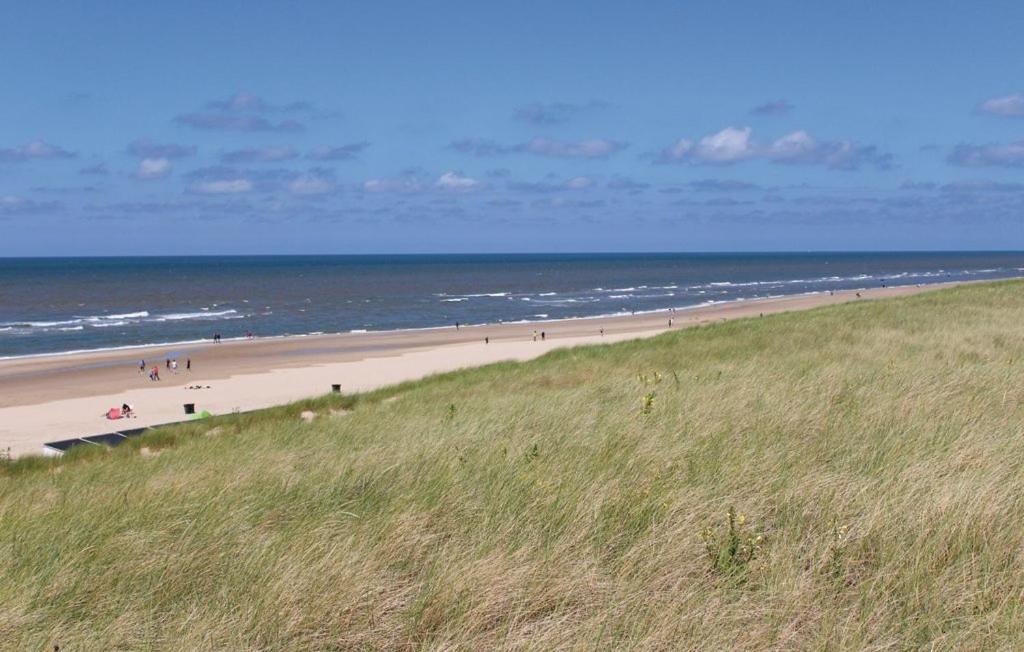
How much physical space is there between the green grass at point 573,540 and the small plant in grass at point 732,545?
2 centimetres

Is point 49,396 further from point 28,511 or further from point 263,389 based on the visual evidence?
point 28,511

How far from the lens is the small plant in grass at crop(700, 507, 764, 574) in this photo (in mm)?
4332

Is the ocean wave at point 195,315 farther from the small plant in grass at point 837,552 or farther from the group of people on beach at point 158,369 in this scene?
the small plant in grass at point 837,552

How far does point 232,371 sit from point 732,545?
3406 cm

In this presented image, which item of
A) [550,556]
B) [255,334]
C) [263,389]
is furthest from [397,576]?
[255,334]

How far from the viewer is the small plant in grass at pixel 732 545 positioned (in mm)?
4332

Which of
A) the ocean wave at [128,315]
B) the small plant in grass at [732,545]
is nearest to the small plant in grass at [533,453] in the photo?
the small plant in grass at [732,545]

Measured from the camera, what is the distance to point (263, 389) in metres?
30.3

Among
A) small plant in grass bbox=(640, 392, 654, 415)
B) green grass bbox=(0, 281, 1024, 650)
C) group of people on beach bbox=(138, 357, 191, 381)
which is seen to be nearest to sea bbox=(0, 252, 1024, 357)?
group of people on beach bbox=(138, 357, 191, 381)

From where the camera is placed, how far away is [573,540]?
15.3 feet

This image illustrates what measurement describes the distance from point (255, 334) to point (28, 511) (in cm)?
4890

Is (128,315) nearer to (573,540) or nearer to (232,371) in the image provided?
(232,371)

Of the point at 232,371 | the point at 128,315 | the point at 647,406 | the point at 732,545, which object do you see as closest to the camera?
the point at 732,545

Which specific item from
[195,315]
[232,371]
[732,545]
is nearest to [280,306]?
[195,315]
